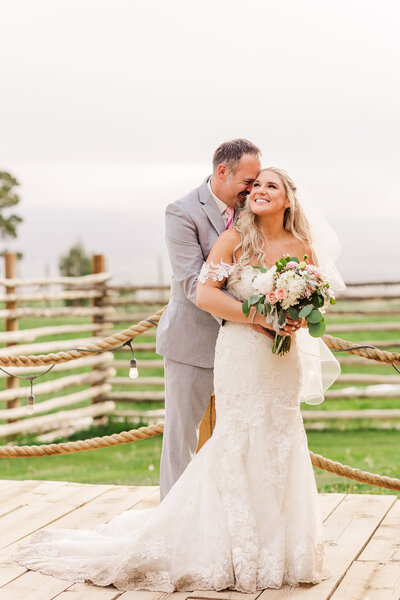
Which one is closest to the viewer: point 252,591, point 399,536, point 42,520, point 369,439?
point 252,591

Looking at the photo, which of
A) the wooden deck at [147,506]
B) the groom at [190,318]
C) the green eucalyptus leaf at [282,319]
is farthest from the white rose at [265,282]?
the wooden deck at [147,506]

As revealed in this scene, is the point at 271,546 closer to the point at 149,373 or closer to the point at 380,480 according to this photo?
the point at 380,480

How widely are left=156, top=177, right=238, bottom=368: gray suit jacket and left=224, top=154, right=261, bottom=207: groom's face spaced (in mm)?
116

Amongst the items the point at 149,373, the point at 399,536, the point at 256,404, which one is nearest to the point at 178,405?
the point at 256,404

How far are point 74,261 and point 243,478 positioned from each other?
2444 centimetres

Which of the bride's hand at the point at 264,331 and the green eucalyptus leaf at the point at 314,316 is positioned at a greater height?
the green eucalyptus leaf at the point at 314,316

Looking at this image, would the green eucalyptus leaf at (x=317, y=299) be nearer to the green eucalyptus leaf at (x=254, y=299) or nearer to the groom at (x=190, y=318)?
the green eucalyptus leaf at (x=254, y=299)

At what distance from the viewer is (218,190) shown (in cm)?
394

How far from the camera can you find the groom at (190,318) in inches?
153

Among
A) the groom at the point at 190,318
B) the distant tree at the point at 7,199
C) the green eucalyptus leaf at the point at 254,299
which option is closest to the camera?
the green eucalyptus leaf at the point at 254,299

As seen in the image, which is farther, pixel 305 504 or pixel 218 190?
pixel 218 190

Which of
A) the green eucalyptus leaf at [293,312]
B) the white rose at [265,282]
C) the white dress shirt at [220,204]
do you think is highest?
the white dress shirt at [220,204]

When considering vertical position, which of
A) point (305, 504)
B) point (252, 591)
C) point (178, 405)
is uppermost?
point (178, 405)

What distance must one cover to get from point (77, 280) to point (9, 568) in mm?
7153
